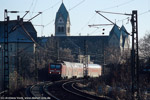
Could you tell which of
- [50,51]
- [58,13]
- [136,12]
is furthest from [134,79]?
[58,13]

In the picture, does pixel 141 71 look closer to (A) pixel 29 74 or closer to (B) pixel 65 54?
(A) pixel 29 74

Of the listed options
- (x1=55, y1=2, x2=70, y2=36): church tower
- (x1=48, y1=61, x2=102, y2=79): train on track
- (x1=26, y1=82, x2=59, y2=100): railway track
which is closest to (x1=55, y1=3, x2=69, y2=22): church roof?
(x1=55, y1=2, x2=70, y2=36): church tower

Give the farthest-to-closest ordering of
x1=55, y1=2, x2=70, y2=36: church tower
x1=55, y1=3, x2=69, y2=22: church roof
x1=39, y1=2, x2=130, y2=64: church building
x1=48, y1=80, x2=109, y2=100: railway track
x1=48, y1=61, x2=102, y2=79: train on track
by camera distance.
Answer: x1=55, y1=2, x2=70, y2=36: church tower < x1=55, y1=3, x2=69, y2=22: church roof < x1=39, y1=2, x2=130, y2=64: church building < x1=48, y1=61, x2=102, y2=79: train on track < x1=48, y1=80, x2=109, y2=100: railway track

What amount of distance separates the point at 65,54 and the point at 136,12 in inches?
2055

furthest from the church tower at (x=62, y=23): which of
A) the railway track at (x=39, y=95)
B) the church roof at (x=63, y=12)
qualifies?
the railway track at (x=39, y=95)

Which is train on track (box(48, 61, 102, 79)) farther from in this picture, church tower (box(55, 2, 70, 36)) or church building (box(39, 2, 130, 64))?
church tower (box(55, 2, 70, 36))

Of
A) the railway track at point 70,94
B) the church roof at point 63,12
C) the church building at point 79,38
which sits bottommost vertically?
the railway track at point 70,94

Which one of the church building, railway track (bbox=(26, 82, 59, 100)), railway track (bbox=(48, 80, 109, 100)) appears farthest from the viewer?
the church building

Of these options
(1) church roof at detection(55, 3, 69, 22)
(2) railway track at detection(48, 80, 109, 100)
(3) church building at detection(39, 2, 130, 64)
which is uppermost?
(1) church roof at detection(55, 3, 69, 22)

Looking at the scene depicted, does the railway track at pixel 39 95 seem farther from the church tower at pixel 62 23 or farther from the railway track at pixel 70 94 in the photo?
the church tower at pixel 62 23

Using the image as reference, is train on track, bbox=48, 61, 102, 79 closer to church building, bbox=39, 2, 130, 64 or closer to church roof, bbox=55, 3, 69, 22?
church building, bbox=39, 2, 130, 64

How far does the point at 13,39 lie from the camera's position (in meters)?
74.5

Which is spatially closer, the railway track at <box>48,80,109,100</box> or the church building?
the railway track at <box>48,80,109,100</box>

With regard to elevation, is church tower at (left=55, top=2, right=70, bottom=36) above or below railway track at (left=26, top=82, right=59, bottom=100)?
above
